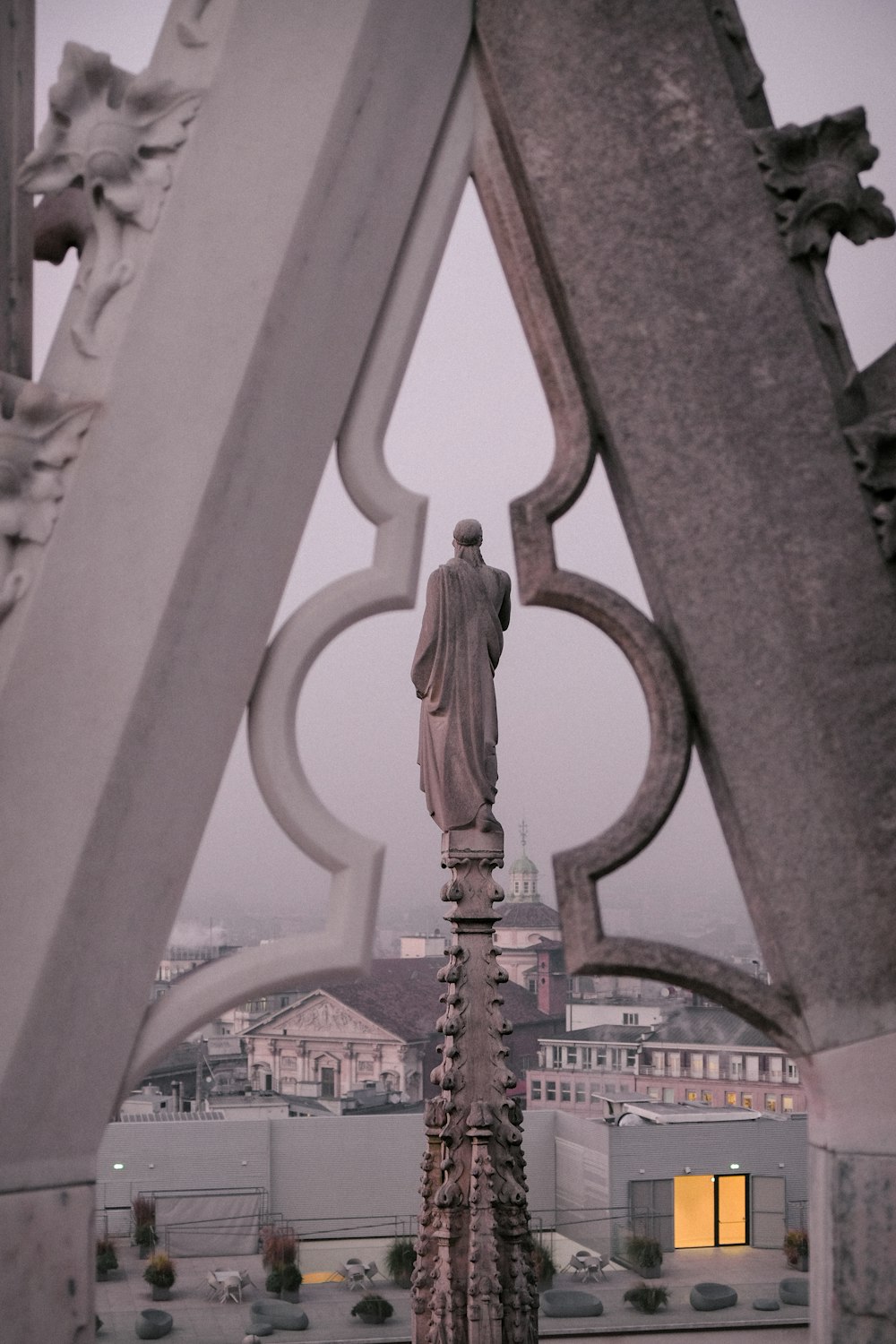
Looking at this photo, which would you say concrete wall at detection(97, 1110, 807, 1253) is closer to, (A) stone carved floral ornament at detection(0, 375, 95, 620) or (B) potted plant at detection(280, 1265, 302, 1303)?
(B) potted plant at detection(280, 1265, 302, 1303)

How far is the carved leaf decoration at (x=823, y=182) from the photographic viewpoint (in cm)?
104

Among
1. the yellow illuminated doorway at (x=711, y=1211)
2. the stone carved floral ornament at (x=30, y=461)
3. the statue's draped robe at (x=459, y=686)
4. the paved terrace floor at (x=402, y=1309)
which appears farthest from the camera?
the yellow illuminated doorway at (x=711, y=1211)

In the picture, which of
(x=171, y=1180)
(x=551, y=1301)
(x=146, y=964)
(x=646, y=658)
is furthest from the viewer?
(x=171, y=1180)

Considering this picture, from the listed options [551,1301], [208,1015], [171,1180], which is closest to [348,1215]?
[171,1180]

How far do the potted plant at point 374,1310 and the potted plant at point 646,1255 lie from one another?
390 centimetres

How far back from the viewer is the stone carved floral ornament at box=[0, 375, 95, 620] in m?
0.92

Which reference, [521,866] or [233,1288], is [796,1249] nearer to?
[233,1288]

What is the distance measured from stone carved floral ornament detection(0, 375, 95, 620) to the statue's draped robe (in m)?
2.53

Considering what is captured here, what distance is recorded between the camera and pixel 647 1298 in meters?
15.7

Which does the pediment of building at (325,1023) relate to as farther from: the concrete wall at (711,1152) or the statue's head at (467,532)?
the statue's head at (467,532)

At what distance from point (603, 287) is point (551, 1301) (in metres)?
16.1

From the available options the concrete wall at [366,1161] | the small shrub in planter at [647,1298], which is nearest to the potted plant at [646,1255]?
the concrete wall at [366,1161]

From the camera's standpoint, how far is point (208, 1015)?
0.97m

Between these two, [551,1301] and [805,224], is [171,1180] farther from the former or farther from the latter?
[805,224]
